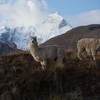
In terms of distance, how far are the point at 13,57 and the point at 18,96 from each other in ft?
13.8

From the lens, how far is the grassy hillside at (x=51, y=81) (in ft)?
41.3

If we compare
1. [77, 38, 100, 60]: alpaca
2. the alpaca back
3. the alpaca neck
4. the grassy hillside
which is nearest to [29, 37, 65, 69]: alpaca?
the alpaca neck

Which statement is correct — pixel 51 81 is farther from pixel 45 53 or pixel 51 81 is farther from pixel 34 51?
pixel 34 51

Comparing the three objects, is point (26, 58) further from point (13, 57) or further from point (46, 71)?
point (46, 71)

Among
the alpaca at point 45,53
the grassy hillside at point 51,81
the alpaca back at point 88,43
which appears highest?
the alpaca back at point 88,43

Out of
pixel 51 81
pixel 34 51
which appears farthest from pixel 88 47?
pixel 51 81

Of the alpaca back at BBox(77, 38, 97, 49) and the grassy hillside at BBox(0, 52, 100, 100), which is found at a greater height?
the alpaca back at BBox(77, 38, 97, 49)

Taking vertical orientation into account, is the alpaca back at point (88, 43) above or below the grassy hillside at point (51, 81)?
above

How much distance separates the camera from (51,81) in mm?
13445

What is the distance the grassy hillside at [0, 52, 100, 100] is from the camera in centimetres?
1260

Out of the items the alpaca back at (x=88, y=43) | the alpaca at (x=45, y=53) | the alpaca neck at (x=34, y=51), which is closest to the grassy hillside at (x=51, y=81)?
the alpaca at (x=45, y=53)

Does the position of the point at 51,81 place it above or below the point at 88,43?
below

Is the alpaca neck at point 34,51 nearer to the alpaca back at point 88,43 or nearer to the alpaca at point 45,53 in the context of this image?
the alpaca at point 45,53

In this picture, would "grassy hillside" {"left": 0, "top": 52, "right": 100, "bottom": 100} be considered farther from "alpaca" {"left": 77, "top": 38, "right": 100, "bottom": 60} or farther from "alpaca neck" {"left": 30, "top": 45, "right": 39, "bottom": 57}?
"alpaca" {"left": 77, "top": 38, "right": 100, "bottom": 60}
